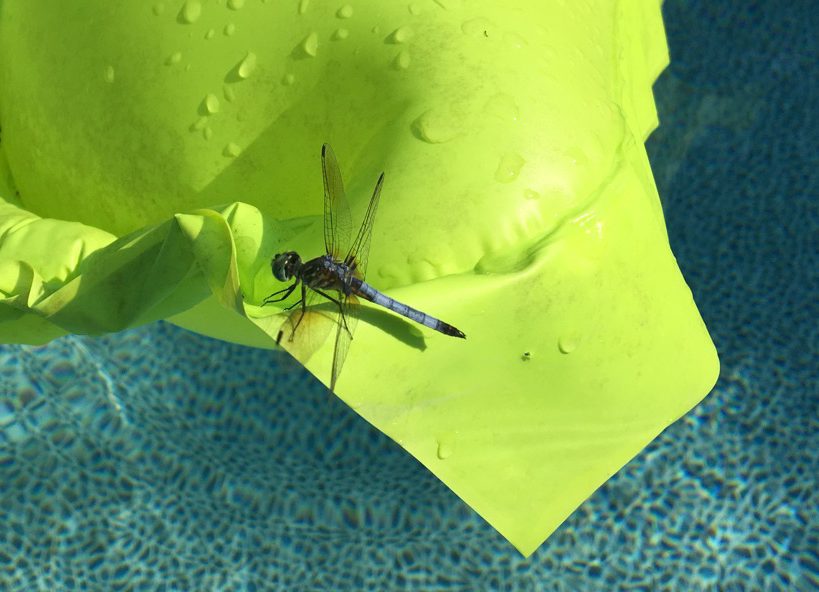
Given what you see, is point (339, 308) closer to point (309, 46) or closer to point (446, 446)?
point (446, 446)

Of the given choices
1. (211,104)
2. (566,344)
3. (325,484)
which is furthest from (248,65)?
(325,484)

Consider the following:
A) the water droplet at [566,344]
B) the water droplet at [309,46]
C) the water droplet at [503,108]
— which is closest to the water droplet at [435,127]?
the water droplet at [503,108]

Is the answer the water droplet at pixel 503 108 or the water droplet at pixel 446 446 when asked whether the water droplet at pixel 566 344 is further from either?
the water droplet at pixel 503 108

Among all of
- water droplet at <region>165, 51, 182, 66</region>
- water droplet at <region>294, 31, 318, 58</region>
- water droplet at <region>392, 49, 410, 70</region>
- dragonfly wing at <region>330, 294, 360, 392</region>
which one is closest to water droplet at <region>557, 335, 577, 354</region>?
dragonfly wing at <region>330, 294, 360, 392</region>

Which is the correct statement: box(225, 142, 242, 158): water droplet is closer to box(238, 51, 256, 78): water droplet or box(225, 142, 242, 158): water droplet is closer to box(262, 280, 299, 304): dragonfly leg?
box(238, 51, 256, 78): water droplet

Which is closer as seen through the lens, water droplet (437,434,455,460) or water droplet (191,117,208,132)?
water droplet (437,434,455,460)

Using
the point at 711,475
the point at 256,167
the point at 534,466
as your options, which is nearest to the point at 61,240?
the point at 256,167
